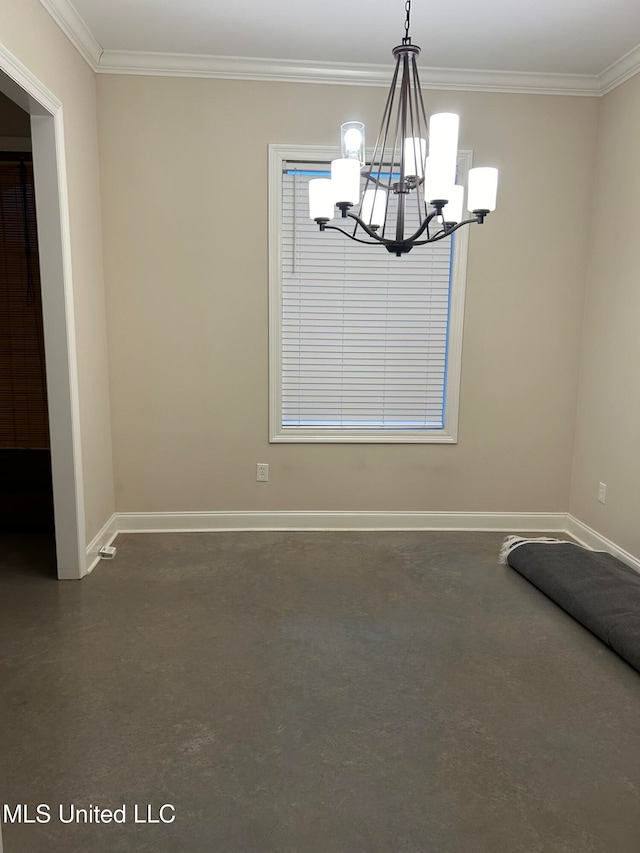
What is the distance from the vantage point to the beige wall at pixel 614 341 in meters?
3.42

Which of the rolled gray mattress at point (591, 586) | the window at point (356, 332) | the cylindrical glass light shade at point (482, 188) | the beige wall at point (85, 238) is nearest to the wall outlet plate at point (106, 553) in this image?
the beige wall at point (85, 238)

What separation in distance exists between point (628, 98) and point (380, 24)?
5.00ft

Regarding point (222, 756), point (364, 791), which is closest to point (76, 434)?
point (222, 756)

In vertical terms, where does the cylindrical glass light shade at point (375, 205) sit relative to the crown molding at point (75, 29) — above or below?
below

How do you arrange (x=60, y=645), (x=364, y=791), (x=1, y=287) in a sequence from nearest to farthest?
(x=364, y=791)
(x=60, y=645)
(x=1, y=287)

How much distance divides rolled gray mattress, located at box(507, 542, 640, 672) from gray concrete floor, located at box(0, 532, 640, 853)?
0.07 m

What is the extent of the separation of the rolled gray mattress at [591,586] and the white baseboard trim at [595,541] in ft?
0.31

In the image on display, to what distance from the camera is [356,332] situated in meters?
3.97

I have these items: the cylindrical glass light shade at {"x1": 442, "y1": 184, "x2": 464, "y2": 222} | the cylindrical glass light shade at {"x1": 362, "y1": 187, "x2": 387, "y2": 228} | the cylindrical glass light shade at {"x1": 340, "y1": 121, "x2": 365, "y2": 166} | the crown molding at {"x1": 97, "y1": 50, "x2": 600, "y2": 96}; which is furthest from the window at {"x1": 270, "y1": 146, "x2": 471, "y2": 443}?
the cylindrical glass light shade at {"x1": 442, "y1": 184, "x2": 464, "y2": 222}

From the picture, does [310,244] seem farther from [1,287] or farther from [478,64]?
[1,287]

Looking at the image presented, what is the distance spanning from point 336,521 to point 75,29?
3175 mm

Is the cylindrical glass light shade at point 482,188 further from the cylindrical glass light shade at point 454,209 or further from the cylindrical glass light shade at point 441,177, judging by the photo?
the cylindrical glass light shade at point 441,177

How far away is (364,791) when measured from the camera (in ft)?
6.06

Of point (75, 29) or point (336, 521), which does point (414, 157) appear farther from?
point (336, 521)
